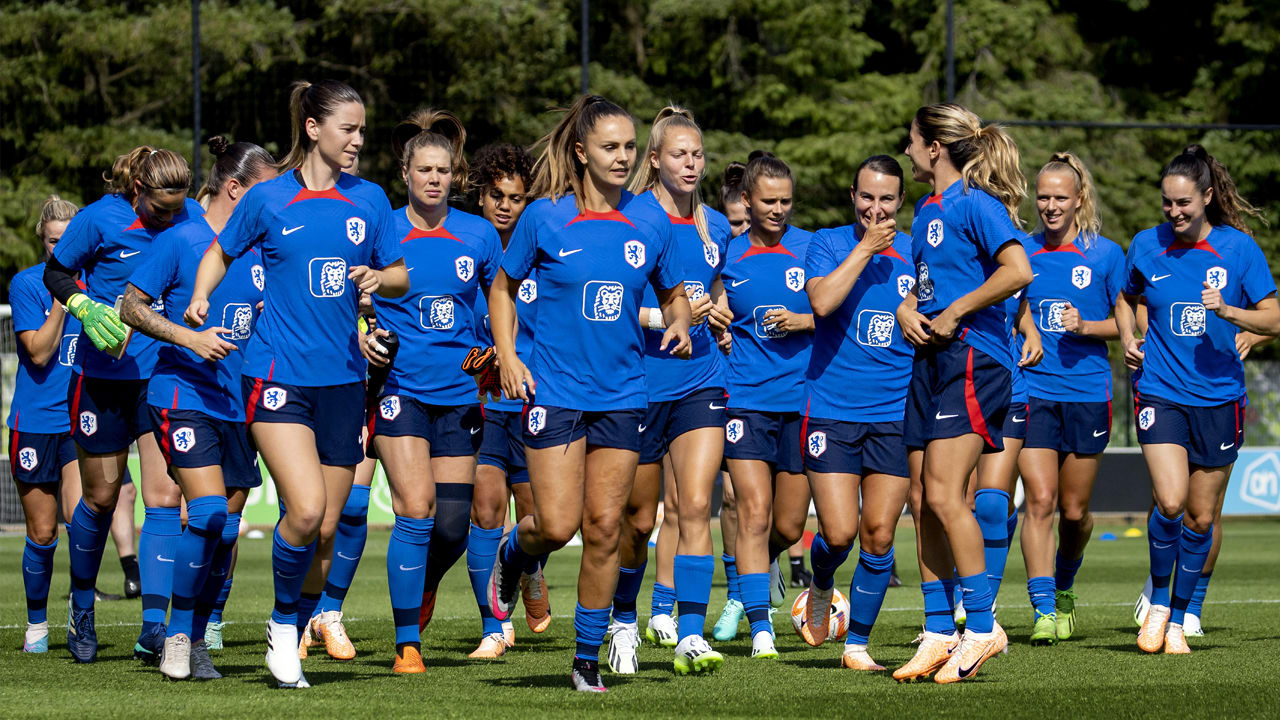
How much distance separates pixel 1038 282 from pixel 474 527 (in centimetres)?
330

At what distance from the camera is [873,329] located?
287 inches

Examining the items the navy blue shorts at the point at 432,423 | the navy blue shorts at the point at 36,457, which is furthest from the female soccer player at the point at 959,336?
the navy blue shorts at the point at 36,457

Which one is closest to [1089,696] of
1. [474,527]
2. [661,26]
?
[474,527]

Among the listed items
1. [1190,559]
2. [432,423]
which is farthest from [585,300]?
[1190,559]

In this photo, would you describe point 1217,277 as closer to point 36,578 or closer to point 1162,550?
point 1162,550

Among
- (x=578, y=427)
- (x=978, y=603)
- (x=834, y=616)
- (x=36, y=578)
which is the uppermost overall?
(x=578, y=427)

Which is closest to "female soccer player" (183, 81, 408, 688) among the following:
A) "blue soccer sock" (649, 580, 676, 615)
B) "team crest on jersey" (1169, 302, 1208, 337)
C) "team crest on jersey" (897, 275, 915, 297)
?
"blue soccer sock" (649, 580, 676, 615)

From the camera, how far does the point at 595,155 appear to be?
610cm

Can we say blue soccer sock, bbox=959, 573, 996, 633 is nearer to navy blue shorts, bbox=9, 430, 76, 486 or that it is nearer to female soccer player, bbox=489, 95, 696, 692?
female soccer player, bbox=489, 95, 696, 692

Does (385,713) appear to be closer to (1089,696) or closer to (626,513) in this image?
(626,513)

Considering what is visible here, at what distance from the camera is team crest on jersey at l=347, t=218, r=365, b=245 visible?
6312mm

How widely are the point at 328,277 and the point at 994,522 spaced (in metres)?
3.32

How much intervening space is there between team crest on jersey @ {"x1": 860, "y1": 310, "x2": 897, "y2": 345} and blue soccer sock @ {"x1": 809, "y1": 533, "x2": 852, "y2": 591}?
93 centimetres

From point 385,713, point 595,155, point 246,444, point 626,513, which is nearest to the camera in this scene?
point 385,713
